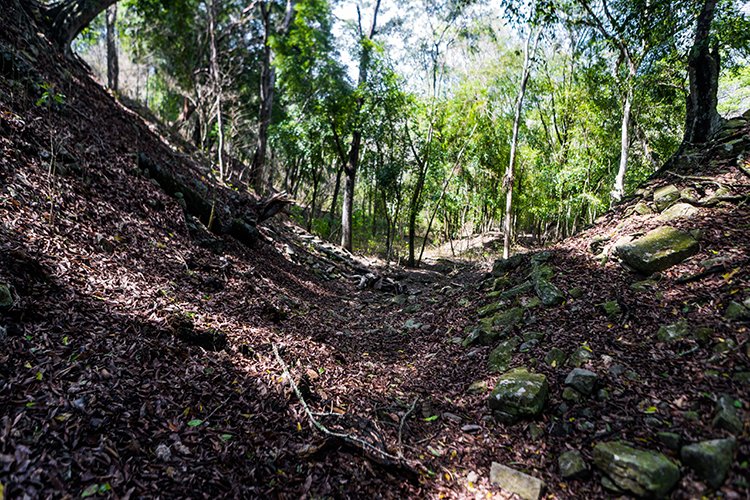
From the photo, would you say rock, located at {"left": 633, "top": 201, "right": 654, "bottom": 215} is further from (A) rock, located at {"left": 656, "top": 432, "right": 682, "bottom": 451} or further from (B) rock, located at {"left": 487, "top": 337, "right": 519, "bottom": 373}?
(A) rock, located at {"left": 656, "top": 432, "right": 682, "bottom": 451}

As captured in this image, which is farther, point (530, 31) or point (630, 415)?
point (530, 31)

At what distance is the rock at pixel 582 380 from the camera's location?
321 cm

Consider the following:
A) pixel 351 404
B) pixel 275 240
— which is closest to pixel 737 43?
pixel 351 404

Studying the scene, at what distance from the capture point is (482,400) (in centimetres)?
373

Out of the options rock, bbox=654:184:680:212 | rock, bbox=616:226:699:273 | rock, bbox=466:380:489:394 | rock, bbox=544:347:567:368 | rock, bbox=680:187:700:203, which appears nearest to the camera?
rock, bbox=544:347:567:368

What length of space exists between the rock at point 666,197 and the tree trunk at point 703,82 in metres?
1.43

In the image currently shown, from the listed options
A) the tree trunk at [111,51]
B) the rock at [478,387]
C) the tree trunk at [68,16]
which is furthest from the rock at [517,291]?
the tree trunk at [111,51]

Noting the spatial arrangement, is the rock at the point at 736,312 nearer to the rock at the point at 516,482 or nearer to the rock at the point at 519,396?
the rock at the point at 519,396

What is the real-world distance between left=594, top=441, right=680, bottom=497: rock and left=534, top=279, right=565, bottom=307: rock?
259 centimetres

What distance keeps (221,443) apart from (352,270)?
10137 millimetres

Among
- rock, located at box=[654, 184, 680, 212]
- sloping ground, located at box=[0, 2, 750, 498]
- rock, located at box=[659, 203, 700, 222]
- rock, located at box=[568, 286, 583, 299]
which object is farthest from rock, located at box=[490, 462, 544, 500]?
rock, located at box=[654, 184, 680, 212]

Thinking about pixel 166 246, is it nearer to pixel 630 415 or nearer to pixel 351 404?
pixel 351 404

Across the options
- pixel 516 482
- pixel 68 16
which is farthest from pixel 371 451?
pixel 68 16

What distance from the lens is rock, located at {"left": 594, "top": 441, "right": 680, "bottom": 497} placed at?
7.34 feet
